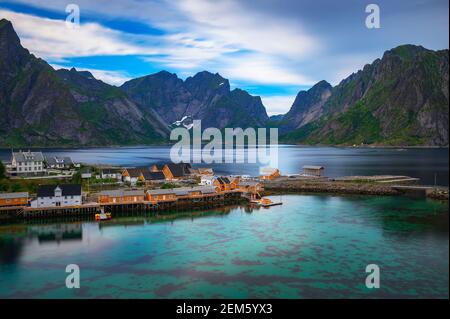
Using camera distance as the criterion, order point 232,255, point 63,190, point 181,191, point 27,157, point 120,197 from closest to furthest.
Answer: point 232,255
point 63,190
point 120,197
point 181,191
point 27,157

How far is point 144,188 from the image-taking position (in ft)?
216

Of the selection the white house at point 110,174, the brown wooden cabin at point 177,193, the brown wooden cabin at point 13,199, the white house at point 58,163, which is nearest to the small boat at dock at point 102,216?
the brown wooden cabin at point 177,193

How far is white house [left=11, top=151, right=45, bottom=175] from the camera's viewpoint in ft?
249

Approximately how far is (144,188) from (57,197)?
16.9 meters

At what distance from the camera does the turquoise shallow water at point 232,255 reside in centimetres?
2647

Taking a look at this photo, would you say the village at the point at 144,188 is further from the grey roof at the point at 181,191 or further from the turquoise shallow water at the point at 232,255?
the turquoise shallow water at the point at 232,255

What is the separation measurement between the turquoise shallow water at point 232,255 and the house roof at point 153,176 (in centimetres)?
2098

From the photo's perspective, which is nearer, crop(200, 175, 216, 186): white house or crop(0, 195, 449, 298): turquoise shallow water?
crop(0, 195, 449, 298): turquoise shallow water

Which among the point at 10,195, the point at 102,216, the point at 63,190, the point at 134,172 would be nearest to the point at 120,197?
the point at 102,216

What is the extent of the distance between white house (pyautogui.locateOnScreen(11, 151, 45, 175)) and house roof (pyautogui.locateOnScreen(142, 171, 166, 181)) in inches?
870

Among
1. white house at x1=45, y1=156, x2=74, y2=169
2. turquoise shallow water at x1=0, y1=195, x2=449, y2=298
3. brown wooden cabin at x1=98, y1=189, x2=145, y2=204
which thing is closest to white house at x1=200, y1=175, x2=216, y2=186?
brown wooden cabin at x1=98, y1=189, x2=145, y2=204

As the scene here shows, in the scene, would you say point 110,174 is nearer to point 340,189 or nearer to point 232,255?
point 340,189

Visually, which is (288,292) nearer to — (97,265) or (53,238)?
(97,265)

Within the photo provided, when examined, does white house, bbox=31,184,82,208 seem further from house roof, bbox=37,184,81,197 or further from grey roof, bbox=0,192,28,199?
grey roof, bbox=0,192,28,199
